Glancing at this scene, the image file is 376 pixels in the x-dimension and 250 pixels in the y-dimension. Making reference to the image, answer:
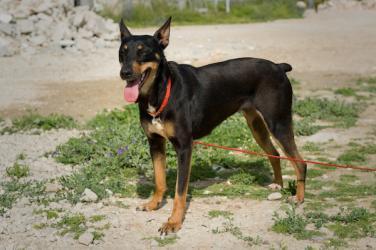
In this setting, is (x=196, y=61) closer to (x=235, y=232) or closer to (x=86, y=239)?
(x=235, y=232)

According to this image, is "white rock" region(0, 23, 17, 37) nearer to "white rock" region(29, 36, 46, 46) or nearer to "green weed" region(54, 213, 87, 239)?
"white rock" region(29, 36, 46, 46)

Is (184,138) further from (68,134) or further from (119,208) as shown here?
(68,134)

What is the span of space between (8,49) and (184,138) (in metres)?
10.8

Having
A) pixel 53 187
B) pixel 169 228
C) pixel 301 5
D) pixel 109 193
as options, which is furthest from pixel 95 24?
pixel 301 5

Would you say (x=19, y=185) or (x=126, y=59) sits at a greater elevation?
(x=126, y=59)

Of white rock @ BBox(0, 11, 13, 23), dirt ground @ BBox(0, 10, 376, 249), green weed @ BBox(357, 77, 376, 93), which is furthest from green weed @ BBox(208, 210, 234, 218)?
white rock @ BBox(0, 11, 13, 23)

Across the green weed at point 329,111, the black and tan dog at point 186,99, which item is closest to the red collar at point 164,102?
the black and tan dog at point 186,99

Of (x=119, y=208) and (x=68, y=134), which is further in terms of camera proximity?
(x=68, y=134)

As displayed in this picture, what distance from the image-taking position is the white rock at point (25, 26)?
53.2 ft

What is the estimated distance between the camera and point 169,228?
568 cm

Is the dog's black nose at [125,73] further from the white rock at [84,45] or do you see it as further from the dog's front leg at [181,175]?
the white rock at [84,45]

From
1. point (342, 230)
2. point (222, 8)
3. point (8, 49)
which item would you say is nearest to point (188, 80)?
point (342, 230)

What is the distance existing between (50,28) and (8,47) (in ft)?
4.86

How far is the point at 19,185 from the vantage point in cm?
679
